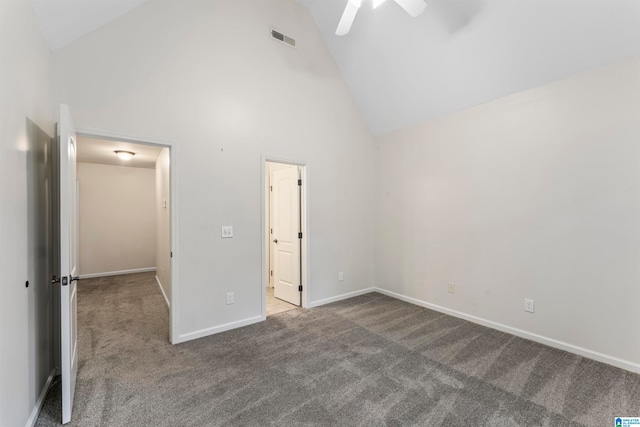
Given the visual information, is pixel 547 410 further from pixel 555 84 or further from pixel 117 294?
pixel 117 294

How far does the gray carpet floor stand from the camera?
1856 mm

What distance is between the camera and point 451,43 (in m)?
2.99

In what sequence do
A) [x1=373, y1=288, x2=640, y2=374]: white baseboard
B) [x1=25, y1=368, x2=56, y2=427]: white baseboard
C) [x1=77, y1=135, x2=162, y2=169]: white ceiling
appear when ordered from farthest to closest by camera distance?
[x1=77, y1=135, x2=162, y2=169]: white ceiling → [x1=373, y1=288, x2=640, y2=374]: white baseboard → [x1=25, y1=368, x2=56, y2=427]: white baseboard

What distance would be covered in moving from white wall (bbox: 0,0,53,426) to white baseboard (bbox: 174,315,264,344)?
1.09 meters

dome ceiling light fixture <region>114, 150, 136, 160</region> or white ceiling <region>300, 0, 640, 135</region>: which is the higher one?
white ceiling <region>300, 0, 640, 135</region>

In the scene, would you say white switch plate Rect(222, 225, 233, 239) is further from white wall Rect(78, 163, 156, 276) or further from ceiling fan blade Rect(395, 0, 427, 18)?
white wall Rect(78, 163, 156, 276)

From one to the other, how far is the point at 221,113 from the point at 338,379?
2.91 m

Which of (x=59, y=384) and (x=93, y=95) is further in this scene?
(x=93, y=95)

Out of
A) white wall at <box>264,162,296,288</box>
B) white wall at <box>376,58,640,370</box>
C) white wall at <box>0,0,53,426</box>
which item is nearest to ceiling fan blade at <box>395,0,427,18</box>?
white wall at <box>376,58,640,370</box>

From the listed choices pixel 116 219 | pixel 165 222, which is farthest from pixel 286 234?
pixel 116 219

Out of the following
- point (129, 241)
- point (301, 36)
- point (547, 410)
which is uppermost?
point (301, 36)

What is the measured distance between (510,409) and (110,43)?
171 inches

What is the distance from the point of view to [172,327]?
9.31ft

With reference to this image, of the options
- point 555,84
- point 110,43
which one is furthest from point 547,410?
point 110,43
